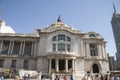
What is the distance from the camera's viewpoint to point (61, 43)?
141ft

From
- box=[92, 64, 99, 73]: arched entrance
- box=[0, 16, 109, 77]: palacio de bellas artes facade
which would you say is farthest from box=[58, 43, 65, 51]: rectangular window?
box=[92, 64, 99, 73]: arched entrance

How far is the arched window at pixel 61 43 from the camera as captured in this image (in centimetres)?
4250

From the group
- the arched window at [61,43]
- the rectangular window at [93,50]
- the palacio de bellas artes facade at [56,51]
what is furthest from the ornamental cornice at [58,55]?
the rectangular window at [93,50]

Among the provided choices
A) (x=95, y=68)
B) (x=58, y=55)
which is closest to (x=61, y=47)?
(x=58, y=55)

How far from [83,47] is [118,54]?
327 feet

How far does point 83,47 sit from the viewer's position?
45.6 metres

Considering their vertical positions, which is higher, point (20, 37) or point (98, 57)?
point (20, 37)

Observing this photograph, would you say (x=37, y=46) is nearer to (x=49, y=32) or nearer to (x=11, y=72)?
(x=49, y=32)

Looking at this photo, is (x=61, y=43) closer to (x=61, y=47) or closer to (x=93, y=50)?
(x=61, y=47)

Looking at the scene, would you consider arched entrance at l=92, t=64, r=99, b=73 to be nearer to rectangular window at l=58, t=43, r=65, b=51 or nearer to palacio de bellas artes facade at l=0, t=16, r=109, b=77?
palacio de bellas artes facade at l=0, t=16, r=109, b=77

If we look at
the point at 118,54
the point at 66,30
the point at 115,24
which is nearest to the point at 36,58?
the point at 66,30

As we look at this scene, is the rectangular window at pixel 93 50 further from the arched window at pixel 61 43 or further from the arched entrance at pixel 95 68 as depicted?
the arched window at pixel 61 43

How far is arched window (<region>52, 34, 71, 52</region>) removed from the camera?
42.5 m

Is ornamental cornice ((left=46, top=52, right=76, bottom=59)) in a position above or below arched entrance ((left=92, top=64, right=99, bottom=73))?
above
